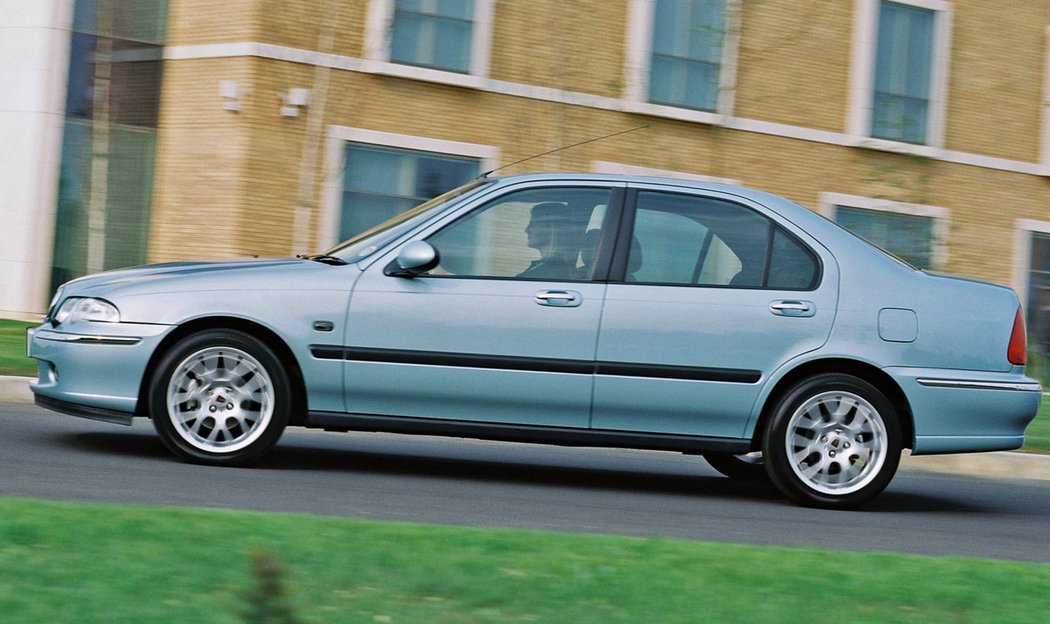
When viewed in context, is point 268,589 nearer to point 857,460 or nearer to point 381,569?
point 381,569

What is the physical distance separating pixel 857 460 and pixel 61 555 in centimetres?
453

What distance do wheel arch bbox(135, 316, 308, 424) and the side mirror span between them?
690 millimetres

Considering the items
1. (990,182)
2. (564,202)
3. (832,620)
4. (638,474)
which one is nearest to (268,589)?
(832,620)

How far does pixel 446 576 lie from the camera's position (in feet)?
14.7

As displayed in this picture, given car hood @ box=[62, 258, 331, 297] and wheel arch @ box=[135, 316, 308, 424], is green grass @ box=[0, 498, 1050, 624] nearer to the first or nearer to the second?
wheel arch @ box=[135, 316, 308, 424]

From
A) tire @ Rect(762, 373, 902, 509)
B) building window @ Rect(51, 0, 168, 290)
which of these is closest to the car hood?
tire @ Rect(762, 373, 902, 509)

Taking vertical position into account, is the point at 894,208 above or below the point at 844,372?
above

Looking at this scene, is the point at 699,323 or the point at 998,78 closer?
the point at 699,323

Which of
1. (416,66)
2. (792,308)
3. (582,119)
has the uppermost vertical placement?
(416,66)

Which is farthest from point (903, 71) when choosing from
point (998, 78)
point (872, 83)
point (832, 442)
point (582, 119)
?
point (832, 442)

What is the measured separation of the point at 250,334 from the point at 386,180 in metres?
11.3

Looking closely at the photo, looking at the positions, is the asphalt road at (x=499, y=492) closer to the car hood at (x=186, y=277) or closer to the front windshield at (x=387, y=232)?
the car hood at (x=186, y=277)

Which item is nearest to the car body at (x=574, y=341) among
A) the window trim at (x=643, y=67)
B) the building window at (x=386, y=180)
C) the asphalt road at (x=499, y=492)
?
the asphalt road at (x=499, y=492)

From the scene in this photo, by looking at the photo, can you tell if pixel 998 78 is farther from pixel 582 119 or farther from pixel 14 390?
pixel 14 390
